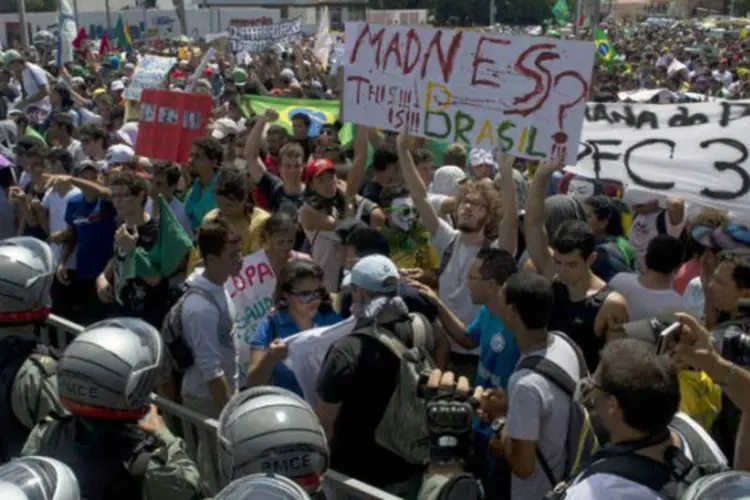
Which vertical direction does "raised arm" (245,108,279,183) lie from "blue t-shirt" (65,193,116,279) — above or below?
above

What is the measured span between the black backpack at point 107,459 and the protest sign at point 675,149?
3.55 meters

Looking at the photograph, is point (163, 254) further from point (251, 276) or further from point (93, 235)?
point (93, 235)

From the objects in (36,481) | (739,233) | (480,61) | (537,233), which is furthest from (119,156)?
(36,481)

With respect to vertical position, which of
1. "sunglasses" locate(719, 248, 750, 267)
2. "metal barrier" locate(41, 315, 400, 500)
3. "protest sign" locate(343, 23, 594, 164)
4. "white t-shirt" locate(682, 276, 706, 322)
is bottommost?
"metal barrier" locate(41, 315, 400, 500)

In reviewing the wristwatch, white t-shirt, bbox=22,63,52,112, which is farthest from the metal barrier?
white t-shirt, bbox=22,63,52,112

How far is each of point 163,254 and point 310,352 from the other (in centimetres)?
170

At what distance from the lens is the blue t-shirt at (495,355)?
13.4 feet

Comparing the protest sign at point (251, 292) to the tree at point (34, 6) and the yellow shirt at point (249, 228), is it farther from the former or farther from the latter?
the tree at point (34, 6)

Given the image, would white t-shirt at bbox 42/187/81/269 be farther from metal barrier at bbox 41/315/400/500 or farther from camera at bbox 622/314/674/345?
camera at bbox 622/314/674/345

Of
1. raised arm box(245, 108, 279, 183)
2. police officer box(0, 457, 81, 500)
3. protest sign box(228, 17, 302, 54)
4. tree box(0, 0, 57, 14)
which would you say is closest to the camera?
police officer box(0, 457, 81, 500)

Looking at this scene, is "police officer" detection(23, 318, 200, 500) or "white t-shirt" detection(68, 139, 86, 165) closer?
"police officer" detection(23, 318, 200, 500)

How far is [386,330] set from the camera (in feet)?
12.3

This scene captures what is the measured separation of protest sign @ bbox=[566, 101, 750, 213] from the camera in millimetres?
5332

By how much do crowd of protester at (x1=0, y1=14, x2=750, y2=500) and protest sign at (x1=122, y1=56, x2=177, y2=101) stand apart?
3.70 m
